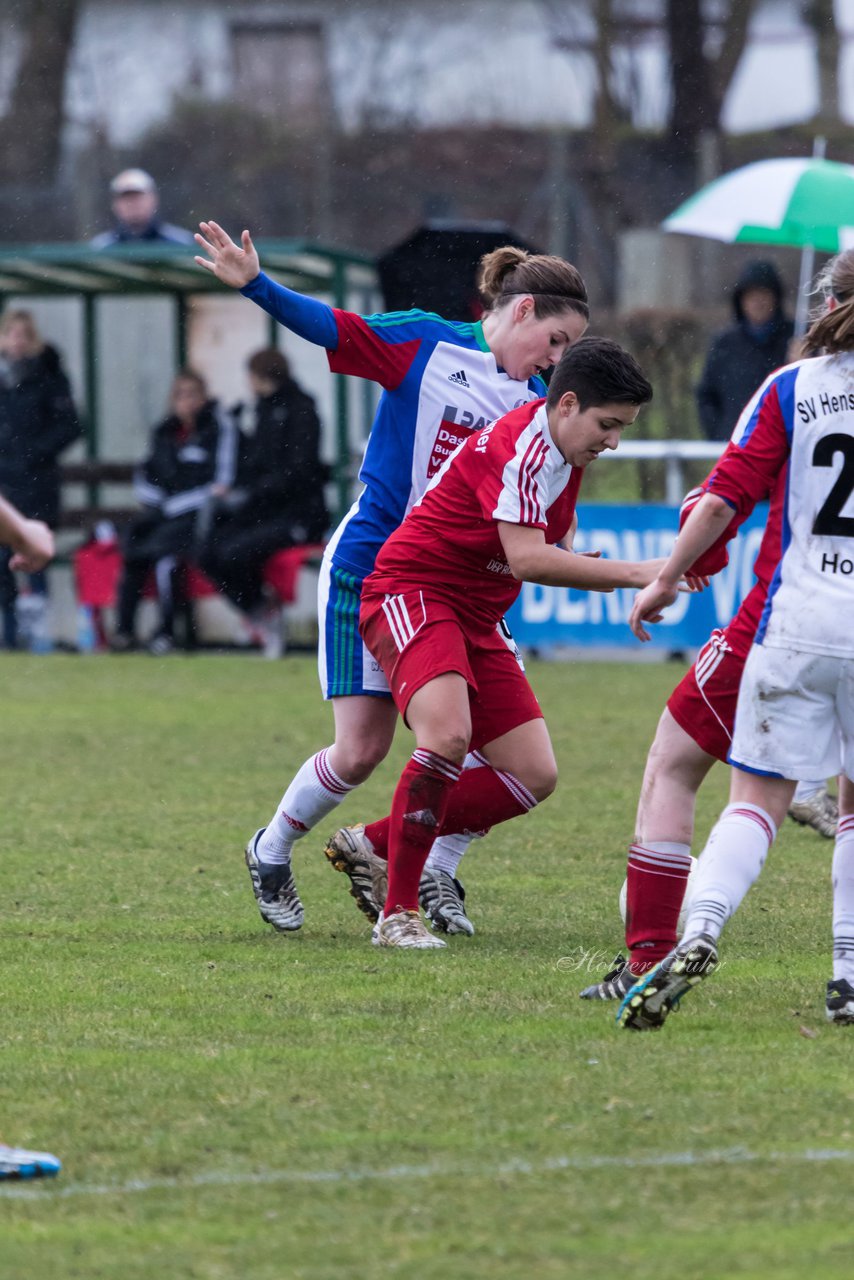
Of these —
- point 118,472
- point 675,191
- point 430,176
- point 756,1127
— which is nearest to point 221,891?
point 756,1127

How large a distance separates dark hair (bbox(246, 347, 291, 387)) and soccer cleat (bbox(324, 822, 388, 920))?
9046mm

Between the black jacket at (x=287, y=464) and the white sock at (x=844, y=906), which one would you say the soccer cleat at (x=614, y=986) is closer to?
the white sock at (x=844, y=906)

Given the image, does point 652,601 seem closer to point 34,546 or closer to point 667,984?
point 667,984

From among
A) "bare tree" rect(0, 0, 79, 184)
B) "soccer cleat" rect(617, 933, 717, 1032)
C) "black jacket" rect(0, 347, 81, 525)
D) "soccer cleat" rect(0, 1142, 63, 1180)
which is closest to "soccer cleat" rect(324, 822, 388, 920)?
"soccer cleat" rect(617, 933, 717, 1032)

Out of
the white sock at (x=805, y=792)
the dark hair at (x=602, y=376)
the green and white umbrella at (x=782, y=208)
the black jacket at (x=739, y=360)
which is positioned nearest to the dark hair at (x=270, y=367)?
the black jacket at (x=739, y=360)

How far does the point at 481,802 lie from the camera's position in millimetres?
6512

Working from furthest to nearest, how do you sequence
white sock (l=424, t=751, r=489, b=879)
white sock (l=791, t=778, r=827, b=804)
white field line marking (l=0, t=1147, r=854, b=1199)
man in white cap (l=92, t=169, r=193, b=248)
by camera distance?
man in white cap (l=92, t=169, r=193, b=248) → white sock (l=791, t=778, r=827, b=804) → white sock (l=424, t=751, r=489, b=879) → white field line marking (l=0, t=1147, r=854, b=1199)

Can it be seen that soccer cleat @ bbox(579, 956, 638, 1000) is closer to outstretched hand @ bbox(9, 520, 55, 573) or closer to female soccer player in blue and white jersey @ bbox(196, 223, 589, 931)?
female soccer player in blue and white jersey @ bbox(196, 223, 589, 931)

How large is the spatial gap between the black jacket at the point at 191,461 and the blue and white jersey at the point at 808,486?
437 inches

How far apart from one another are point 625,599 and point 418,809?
8.68 meters

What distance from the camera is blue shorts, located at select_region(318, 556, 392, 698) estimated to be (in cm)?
642

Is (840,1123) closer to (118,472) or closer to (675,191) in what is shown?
(118,472)

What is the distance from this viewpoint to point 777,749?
4.91 m

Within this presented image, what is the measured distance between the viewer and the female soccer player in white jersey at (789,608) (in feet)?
15.9
